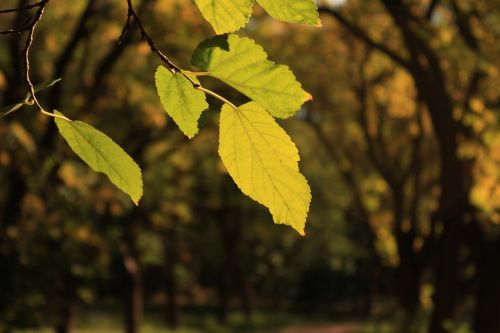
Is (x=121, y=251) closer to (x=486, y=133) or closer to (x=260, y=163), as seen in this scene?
(x=486, y=133)

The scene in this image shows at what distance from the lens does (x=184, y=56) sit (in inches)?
497

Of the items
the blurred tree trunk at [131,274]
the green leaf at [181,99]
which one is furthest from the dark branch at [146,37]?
the blurred tree trunk at [131,274]

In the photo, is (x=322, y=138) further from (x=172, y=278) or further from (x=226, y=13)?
(x=172, y=278)

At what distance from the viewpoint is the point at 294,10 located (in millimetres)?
707

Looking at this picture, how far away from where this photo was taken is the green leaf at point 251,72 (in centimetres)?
73

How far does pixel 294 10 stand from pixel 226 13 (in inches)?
2.8

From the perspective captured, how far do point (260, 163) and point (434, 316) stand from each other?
8122mm

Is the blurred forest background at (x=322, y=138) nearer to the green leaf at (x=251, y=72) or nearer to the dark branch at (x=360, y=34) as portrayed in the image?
the dark branch at (x=360, y=34)

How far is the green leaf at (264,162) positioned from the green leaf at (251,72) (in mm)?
32

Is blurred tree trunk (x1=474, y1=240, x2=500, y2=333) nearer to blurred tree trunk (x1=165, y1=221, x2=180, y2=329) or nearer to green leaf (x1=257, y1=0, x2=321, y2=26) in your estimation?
green leaf (x1=257, y1=0, x2=321, y2=26)

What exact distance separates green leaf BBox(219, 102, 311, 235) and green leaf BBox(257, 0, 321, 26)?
100 millimetres

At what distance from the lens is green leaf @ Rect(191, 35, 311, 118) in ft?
2.41

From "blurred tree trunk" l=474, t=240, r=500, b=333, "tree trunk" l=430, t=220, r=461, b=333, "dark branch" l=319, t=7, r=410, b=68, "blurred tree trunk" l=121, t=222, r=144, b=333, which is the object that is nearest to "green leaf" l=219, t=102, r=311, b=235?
"dark branch" l=319, t=7, r=410, b=68

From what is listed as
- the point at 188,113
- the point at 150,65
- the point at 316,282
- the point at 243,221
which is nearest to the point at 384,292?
the point at 316,282
